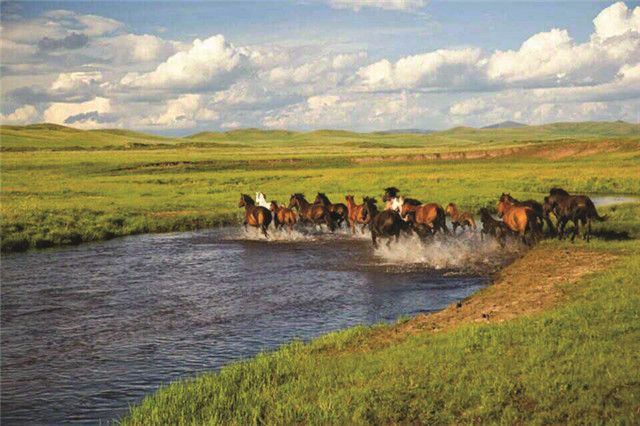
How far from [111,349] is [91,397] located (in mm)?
2492

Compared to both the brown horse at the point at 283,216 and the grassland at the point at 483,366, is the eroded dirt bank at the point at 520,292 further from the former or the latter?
the brown horse at the point at 283,216

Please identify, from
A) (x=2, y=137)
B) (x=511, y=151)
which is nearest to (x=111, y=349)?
(x=511, y=151)

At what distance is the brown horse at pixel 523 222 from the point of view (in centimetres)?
2148

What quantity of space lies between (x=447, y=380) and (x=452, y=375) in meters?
0.15

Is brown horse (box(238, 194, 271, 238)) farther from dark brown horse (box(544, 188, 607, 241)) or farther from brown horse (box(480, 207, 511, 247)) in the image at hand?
dark brown horse (box(544, 188, 607, 241))

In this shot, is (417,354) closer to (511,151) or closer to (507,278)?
(507,278)

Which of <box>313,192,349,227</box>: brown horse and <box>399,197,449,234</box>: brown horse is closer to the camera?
<box>399,197,449,234</box>: brown horse

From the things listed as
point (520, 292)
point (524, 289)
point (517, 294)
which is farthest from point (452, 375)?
point (524, 289)

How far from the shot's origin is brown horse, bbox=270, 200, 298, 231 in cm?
2739

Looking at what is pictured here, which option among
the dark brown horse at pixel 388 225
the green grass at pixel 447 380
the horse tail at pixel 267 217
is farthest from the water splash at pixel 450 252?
the green grass at pixel 447 380

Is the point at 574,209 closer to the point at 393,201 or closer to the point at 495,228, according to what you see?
the point at 495,228

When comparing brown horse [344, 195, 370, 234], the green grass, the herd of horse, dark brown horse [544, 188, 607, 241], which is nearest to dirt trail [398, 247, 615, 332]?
the green grass

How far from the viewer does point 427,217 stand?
24031 millimetres

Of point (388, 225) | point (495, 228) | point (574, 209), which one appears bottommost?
point (495, 228)
